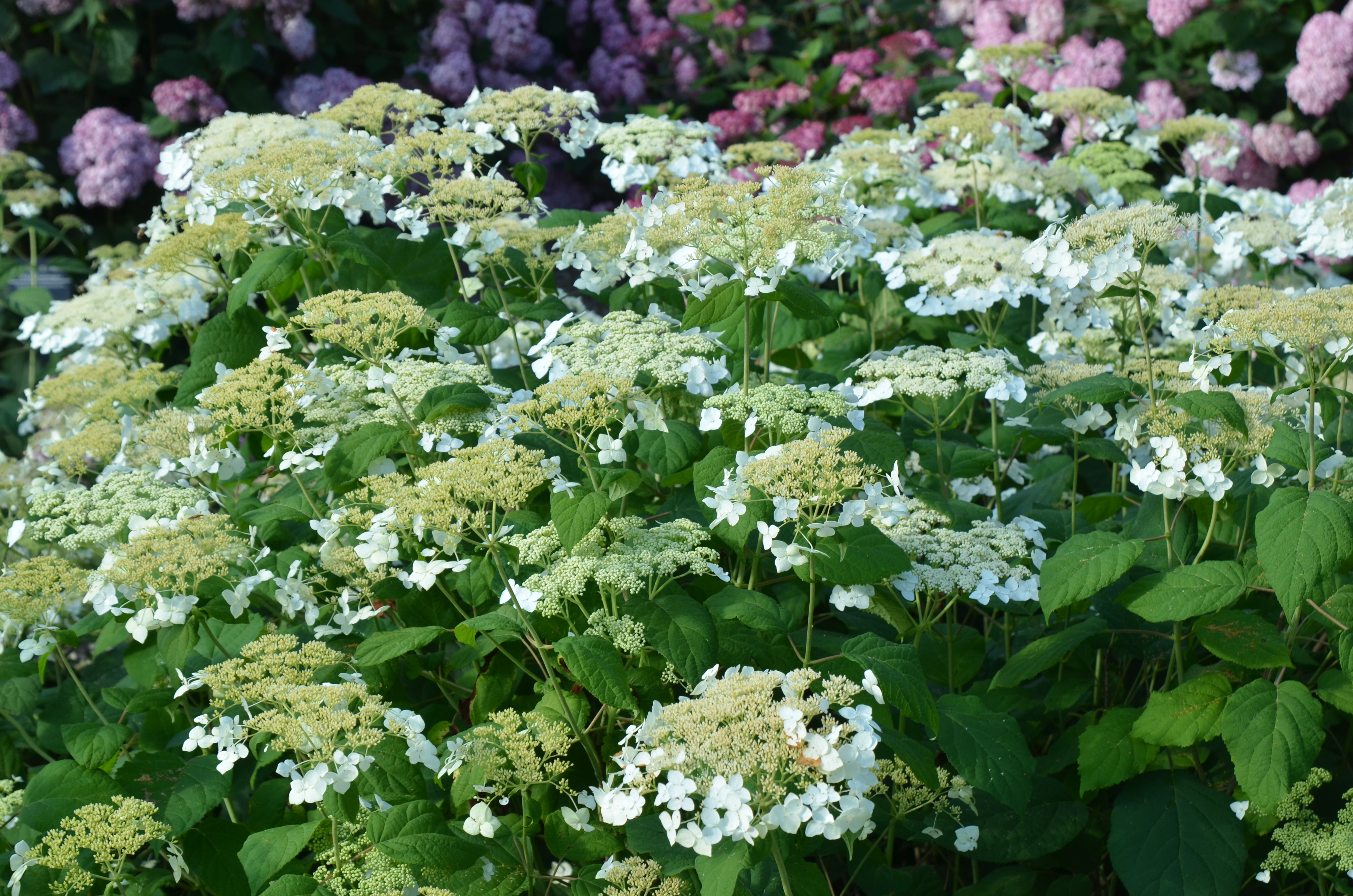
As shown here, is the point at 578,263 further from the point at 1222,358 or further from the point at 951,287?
the point at 1222,358

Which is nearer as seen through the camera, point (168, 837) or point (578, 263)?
point (168, 837)

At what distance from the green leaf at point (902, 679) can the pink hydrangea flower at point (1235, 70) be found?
6.30 metres

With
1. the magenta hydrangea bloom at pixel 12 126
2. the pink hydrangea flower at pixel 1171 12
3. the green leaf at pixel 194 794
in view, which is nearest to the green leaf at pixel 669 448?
the green leaf at pixel 194 794

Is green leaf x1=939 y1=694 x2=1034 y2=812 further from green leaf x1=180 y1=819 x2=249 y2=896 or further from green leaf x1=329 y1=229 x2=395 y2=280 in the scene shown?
green leaf x1=329 y1=229 x2=395 y2=280

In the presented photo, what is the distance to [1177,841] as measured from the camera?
2.31 meters

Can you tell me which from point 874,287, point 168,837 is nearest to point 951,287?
point 874,287

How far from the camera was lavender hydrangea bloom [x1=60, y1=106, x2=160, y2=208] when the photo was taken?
20.2 ft

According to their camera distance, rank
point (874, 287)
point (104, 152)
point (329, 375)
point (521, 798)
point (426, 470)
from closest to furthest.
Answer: point (426, 470) → point (521, 798) → point (329, 375) → point (874, 287) → point (104, 152)

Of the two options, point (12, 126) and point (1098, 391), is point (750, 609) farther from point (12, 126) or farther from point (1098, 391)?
point (12, 126)

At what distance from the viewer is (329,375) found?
9.11ft

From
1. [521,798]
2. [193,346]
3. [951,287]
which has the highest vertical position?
[951,287]

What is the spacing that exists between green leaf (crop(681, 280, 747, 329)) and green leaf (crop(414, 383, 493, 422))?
1.57ft

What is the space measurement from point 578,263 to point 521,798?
1.48m

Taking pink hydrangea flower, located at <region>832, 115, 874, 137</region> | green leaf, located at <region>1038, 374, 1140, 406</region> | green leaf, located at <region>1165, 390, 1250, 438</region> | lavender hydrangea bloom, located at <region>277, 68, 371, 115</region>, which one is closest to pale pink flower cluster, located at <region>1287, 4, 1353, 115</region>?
pink hydrangea flower, located at <region>832, 115, 874, 137</region>
